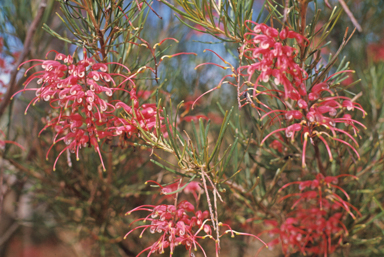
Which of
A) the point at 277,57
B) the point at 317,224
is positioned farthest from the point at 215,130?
the point at 277,57

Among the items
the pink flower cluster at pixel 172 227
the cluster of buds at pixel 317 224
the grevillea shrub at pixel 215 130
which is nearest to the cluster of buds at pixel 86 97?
the grevillea shrub at pixel 215 130

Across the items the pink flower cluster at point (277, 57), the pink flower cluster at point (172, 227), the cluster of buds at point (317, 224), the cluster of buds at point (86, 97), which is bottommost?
the cluster of buds at point (317, 224)

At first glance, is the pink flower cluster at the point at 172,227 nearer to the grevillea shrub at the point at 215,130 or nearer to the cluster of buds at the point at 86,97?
the grevillea shrub at the point at 215,130

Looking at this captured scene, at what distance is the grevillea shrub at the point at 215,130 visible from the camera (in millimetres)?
346

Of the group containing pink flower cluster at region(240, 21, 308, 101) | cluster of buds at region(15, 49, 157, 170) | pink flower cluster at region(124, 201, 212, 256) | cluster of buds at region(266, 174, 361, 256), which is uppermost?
pink flower cluster at region(240, 21, 308, 101)

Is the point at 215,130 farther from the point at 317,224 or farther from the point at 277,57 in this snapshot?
the point at 277,57

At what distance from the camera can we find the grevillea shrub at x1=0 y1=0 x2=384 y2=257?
1.13ft

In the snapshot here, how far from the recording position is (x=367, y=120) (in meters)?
0.68

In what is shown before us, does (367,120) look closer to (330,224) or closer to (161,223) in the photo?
(330,224)

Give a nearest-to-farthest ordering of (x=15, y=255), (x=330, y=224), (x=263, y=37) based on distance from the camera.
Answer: (x=263, y=37) < (x=330, y=224) < (x=15, y=255)

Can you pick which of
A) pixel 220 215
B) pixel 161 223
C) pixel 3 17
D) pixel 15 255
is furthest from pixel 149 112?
pixel 15 255

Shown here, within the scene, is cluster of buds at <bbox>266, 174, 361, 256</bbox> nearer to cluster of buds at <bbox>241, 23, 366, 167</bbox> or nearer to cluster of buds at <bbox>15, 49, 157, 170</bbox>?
cluster of buds at <bbox>241, 23, 366, 167</bbox>

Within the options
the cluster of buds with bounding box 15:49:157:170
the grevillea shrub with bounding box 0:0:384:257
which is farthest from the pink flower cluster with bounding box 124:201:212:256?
the cluster of buds with bounding box 15:49:157:170

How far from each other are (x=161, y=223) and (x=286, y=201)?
12.6 inches
